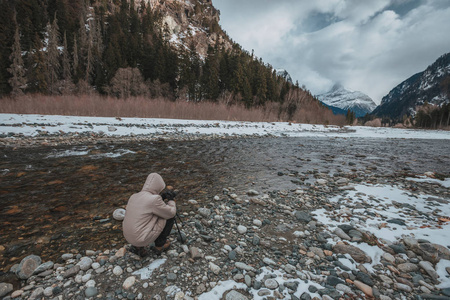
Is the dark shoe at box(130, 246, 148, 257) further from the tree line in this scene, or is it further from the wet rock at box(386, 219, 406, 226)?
the tree line

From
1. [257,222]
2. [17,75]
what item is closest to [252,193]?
[257,222]

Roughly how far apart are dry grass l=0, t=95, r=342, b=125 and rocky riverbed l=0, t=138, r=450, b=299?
14.1 meters

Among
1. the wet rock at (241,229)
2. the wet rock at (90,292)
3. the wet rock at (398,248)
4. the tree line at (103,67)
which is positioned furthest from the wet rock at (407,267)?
the tree line at (103,67)

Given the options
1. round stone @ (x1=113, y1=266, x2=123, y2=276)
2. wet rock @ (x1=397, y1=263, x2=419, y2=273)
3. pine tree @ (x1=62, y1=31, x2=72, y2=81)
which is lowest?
round stone @ (x1=113, y1=266, x2=123, y2=276)

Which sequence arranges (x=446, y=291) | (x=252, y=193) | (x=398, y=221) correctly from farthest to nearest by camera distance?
(x=252, y=193) → (x=398, y=221) → (x=446, y=291)

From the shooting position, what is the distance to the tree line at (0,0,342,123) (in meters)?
33.4

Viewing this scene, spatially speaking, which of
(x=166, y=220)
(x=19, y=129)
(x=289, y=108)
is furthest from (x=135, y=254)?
(x=289, y=108)

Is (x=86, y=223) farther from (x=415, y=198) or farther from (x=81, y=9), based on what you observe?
(x=81, y=9)

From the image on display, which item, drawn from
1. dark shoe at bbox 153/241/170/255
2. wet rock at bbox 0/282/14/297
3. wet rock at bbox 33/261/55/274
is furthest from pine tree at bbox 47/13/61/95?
dark shoe at bbox 153/241/170/255

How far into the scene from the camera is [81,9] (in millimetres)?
61188

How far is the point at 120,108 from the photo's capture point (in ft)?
63.7

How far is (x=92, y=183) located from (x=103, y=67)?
44.5 meters

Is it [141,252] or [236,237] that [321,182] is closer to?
[236,237]

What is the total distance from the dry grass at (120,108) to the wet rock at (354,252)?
2113 centimetres
